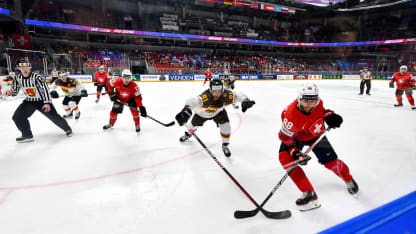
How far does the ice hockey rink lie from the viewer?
1994 mm

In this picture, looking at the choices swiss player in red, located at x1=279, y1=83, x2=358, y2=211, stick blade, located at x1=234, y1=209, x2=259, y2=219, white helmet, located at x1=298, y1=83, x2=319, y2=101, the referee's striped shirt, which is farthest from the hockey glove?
the referee's striped shirt

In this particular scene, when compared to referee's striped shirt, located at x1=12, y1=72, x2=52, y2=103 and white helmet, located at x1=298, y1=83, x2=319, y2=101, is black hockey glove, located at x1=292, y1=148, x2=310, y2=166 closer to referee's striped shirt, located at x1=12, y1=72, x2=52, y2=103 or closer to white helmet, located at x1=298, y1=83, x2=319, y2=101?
white helmet, located at x1=298, y1=83, x2=319, y2=101

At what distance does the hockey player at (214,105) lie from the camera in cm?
305

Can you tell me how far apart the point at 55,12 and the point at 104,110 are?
70.3 ft

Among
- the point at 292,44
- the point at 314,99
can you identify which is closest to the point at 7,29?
the point at 314,99

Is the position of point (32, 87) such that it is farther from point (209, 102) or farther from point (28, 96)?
point (209, 102)

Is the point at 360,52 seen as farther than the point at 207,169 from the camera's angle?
Yes

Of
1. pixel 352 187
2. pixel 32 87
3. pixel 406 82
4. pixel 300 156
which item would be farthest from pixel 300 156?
pixel 406 82

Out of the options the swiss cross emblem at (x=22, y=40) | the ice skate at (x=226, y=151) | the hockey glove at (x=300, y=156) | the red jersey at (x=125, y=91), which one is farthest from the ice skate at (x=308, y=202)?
the swiss cross emblem at (x=22, y=40)

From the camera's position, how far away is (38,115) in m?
6.31

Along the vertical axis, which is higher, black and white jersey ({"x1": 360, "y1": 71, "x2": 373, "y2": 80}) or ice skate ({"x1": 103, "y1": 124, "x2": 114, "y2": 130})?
black and white jersey ({"x1": 360, "y1": 71, "x2": 373, "y2": 80})

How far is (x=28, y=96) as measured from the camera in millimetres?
3955

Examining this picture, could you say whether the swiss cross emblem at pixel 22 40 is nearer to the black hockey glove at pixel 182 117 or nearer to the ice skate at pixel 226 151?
the black hockey glove at pixel 182 117

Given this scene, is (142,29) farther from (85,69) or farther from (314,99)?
(314,99)
